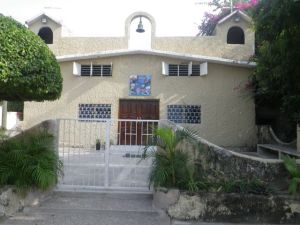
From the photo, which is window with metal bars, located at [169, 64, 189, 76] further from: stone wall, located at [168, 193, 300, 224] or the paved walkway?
stone wall, located at [168, 193, 300, 224]

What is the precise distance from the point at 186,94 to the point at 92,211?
9818 millimetres

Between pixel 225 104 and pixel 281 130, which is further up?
pixel 225 104

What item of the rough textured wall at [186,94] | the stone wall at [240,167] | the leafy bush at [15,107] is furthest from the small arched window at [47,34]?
the stone wall at [240,167]

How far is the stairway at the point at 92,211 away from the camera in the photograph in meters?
5.75

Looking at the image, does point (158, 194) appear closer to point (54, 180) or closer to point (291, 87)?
point (54, 180)

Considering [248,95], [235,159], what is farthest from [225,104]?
[235,159]

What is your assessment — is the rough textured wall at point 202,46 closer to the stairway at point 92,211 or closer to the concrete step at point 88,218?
the stairway at point 92,211

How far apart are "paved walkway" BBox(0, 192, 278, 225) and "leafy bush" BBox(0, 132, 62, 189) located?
491mm

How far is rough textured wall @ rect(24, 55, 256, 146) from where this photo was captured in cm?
1526

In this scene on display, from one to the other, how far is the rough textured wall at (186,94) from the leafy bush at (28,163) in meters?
8.61

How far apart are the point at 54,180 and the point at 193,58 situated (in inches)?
389

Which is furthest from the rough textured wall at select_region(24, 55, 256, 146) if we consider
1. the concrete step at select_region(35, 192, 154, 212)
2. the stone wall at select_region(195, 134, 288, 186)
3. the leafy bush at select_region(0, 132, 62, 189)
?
the stone wall at select_region(195, 134, 288, 186)

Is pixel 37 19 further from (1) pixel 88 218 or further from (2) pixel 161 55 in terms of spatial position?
(1) pixel 88 218

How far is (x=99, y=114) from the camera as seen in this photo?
611 inches
